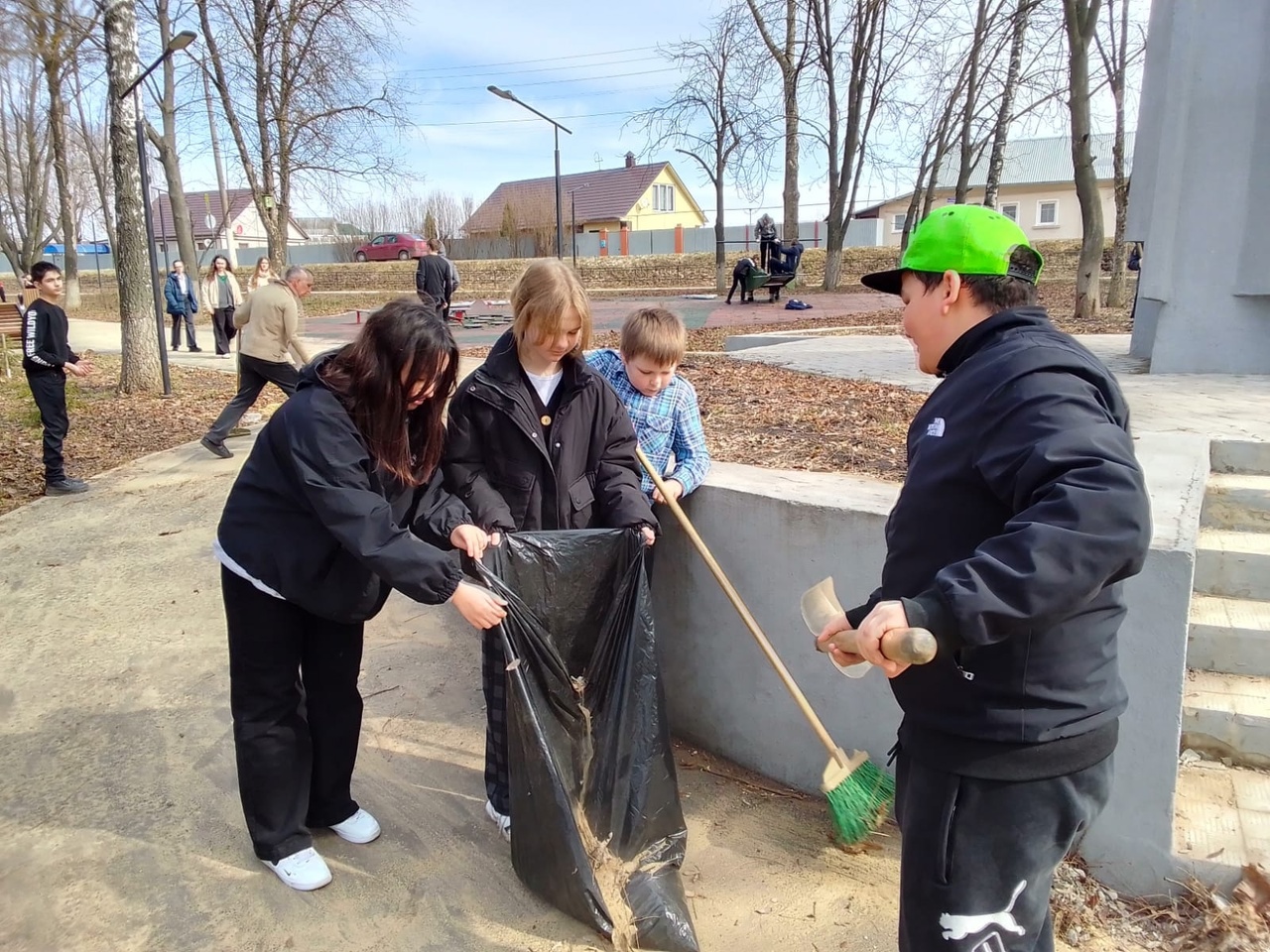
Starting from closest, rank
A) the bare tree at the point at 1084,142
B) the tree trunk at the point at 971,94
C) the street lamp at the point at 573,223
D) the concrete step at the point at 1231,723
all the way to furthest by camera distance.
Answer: the concrete step at the point at 1231,723 → the bare tree at the point at 1084,142 → the tree trunk at the point at 971,94 → the street lamp at the point at 573,223

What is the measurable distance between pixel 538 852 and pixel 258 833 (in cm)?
79

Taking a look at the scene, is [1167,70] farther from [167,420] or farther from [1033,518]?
[167,420]

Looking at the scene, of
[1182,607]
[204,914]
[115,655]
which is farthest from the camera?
[115,655]

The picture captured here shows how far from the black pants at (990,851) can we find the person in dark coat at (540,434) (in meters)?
1.24

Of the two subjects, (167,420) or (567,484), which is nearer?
(567,484)

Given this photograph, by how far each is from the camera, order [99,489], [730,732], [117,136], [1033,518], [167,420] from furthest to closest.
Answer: [117,136] → [167,420] → [99,489] → [730,732] → [1033,518]

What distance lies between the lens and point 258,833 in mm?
2383

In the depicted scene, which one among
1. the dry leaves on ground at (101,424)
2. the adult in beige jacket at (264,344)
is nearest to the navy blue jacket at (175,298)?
the dry leaves on ground at (101,424)

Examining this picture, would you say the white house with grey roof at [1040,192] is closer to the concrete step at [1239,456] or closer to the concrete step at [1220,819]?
the concrete step at [1239,456]

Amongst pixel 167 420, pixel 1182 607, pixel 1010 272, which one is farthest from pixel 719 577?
pixel 167 420

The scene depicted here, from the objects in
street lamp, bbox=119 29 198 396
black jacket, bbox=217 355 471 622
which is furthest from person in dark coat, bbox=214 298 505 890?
street lamp, bbox=119 29 198 396

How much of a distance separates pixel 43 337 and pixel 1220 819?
6.77 m

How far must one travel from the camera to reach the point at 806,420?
15.5ft

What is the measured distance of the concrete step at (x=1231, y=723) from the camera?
2.50 m
